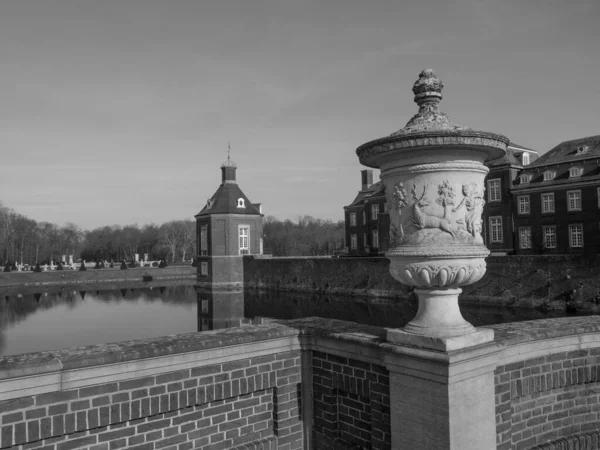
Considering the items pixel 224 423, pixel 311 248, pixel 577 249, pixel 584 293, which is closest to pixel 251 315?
pixel 584 293

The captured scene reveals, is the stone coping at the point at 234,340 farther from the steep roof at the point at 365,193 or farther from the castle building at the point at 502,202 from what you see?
the steep roof at the point at 365,193

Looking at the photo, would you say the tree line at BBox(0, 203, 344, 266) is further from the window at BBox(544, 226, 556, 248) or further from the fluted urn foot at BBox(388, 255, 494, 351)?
the fluted urn foot at BBox(388, 255, 494, 351)

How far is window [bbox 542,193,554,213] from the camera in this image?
3038 cm

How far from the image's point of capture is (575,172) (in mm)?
29141

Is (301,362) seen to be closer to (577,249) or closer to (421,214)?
(421,214)

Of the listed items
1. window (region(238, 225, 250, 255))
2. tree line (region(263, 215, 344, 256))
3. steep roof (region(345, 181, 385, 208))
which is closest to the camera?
window (region(238, 225, 250, 255))

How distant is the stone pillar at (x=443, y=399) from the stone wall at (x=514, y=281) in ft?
68.2

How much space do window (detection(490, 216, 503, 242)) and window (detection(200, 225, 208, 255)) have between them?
24607 mm

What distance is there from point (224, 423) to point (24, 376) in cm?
150

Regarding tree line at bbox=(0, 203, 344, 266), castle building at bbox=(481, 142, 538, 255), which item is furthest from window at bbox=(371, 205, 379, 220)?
tree line at bbox=(0, 203, 344, 266)

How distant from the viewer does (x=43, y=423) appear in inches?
113

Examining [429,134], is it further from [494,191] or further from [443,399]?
[494,191]

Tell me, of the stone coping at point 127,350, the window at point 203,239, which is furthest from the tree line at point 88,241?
the stone coping at point 127,350

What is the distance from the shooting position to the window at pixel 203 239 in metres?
43.5
